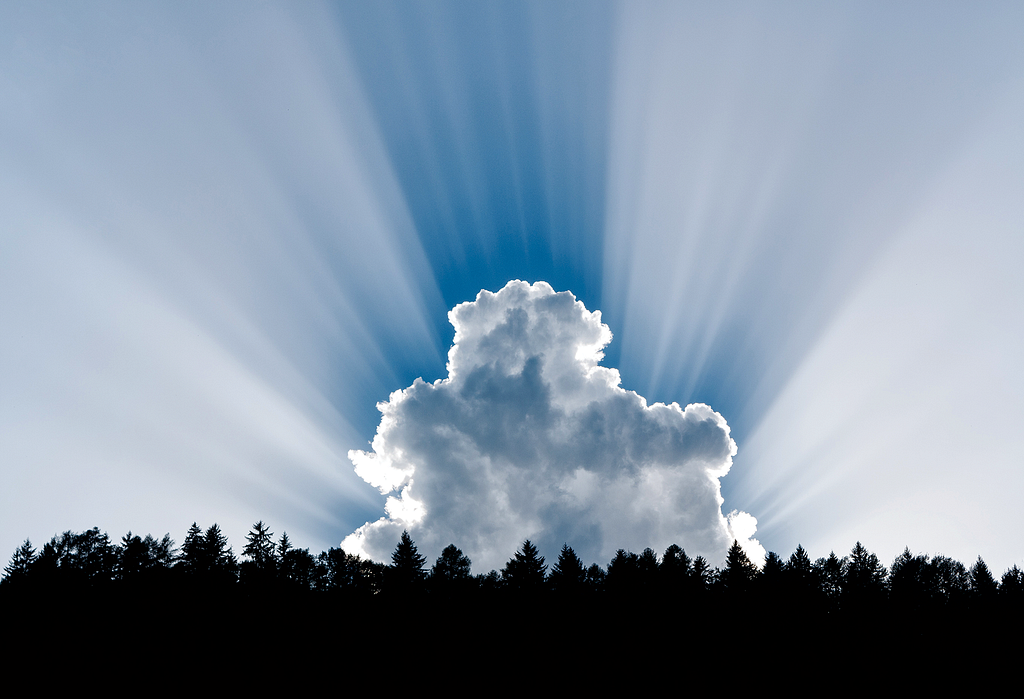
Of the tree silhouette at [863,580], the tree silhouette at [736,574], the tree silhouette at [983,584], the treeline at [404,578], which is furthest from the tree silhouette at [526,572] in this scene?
the tree silhouette at [983,584]

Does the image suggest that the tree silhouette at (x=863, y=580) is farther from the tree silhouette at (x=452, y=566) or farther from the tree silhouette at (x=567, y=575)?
the tree silhouette at (x=452, y=566)

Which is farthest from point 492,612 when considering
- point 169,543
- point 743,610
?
point 169,543

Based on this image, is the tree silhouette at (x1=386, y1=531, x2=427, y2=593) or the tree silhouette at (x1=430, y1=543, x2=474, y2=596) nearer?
the tree silhouette at (x1=386, y1=531, x2=427, y2=593)

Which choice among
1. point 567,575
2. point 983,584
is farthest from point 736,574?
point 983,584

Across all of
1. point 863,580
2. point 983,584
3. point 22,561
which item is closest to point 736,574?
point 863,580

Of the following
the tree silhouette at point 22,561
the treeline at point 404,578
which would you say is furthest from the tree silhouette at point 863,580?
the tree silhouette at point 22,561

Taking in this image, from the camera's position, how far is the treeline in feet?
248

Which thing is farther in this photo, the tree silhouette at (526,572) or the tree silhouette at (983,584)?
the tree silhouette at (983,584)

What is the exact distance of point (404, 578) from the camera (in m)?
76.9

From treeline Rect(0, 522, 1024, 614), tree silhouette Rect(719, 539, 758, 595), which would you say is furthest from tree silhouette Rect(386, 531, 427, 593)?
tree silhouette Rect(719, 539, 758, 595)

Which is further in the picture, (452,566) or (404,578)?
(452,566)

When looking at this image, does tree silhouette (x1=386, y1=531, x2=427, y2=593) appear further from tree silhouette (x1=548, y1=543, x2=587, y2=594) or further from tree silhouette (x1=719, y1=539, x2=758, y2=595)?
tree silhouette (x1=719, y1=539, x2=758, y2=595)

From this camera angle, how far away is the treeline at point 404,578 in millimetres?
75688

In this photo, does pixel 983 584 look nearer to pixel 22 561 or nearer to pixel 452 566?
pixel 452 566
